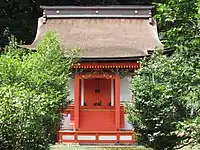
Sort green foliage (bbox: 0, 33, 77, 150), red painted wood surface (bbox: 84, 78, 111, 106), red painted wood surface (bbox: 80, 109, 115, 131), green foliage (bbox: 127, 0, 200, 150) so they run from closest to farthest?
green foliage (bbox: 127, 0, 200, 150) < green foliage (bbox: 0, 33, 77, 150) < red painted wood surface (bbox: 80, 109, 115, 131) < red painted wood surface (bbox: 84, 78, 111, 106)

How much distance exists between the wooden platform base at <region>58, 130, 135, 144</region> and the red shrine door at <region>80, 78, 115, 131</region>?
2.15 ft

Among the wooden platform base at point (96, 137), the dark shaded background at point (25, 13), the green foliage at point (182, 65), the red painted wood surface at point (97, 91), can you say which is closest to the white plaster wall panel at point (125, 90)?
the red painted wood surface at point (97, 91)

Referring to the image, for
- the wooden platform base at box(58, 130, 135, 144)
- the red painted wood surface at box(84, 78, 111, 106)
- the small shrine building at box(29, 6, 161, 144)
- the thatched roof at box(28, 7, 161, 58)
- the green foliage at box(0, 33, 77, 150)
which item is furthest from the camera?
the red painted wood surface at box(84, 78, 111, 106)

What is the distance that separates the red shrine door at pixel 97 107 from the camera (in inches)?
703

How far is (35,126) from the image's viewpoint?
7.94m

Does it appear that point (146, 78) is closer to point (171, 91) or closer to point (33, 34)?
point (171, 91)

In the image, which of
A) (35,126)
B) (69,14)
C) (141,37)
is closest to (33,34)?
(69,14)

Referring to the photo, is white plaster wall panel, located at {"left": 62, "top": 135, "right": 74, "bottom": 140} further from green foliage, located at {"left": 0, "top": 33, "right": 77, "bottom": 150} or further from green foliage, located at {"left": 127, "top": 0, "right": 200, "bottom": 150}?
green foliage, located at {"left": 127, "top": 0, "right": 200, "bottom": 150}

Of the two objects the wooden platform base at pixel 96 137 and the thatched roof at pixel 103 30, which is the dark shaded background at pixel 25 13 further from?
the wooden platform base at pixel 96 137

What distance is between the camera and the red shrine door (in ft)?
58.5

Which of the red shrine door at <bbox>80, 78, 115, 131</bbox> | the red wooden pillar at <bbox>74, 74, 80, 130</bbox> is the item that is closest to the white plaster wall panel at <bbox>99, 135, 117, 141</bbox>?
the red shrine door at <bbox>80, 78, 115, 131</bbox>

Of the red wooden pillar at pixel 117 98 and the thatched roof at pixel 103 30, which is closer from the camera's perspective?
the red wooden pillar at pixel 117 98

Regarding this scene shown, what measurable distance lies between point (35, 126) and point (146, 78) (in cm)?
465

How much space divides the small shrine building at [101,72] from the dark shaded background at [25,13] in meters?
8.71
